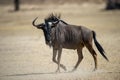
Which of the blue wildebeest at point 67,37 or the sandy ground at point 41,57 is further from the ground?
the blue wildebeest at point 67,37

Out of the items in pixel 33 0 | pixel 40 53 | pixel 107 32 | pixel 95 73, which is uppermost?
pixel 95 73

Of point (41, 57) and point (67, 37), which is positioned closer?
point (67, 37)

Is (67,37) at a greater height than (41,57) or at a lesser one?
greater

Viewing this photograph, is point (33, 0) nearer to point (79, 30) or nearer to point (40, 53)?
point (40, 53)

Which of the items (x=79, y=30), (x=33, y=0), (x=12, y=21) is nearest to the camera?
(x=79, y=30)

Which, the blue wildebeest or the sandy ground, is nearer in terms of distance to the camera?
the sandy ground

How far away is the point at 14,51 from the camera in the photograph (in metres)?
19.9

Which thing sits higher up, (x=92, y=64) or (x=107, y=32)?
(x=92, y=64)

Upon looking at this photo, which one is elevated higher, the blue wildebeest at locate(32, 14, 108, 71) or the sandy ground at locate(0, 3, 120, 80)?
the blue wildebeest at locate(32, 14, 108, 71)

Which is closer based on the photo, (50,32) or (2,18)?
(50,32)

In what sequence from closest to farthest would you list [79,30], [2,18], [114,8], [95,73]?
[95,73] < [79,30] < [2,18] < [114,8]

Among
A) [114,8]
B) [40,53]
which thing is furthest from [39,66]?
[114,8]

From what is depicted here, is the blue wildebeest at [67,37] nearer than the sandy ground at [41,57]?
No

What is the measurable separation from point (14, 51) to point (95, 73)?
21.0 ft
